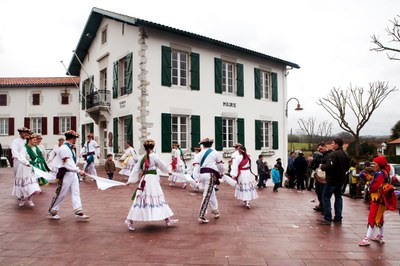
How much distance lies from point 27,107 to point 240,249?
30.6m

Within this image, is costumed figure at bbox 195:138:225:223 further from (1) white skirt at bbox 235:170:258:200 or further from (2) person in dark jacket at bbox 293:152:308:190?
(2) person in dark jacket at bbox 293:152:308:190

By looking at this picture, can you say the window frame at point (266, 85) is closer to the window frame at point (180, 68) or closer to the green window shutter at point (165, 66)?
the window frame at point (180, 68)

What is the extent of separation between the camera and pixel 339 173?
272 inches

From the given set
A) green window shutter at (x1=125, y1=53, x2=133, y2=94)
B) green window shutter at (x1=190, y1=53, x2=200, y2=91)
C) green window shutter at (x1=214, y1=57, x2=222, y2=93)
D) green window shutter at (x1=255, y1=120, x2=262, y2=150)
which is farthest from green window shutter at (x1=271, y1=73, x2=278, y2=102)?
green window shutter at (x1=125, y1=53, x2=133, y2=94)

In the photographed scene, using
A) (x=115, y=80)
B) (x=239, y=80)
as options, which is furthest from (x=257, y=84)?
(x=115, y=80)

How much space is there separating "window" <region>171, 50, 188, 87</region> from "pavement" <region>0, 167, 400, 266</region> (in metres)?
9.36

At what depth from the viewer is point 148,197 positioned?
20.0 feet

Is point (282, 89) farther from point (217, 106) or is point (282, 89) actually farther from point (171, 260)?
point (171, 260)

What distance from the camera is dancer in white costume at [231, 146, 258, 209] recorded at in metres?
8.95

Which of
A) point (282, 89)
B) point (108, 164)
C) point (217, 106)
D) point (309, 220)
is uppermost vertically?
point (282, 89)

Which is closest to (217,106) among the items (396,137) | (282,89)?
(282,89)

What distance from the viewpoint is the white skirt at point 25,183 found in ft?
26.3

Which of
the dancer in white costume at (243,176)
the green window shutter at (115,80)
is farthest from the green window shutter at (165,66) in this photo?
the dancer in white costume at (243,176)

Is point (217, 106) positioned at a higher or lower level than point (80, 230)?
higher
